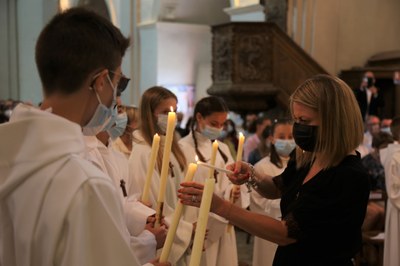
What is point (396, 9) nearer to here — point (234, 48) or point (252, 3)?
point (252, 3)

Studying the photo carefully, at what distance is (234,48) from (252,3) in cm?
268

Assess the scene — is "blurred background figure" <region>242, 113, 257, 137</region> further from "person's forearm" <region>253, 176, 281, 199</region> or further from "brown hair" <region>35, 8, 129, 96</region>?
"brown hair" <region>35, 8, 129, 96</region>

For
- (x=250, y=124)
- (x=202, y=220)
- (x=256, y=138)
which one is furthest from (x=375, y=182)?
(x=202, y=220)

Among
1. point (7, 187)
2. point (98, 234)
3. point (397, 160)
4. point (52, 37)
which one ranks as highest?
point (52, 37)

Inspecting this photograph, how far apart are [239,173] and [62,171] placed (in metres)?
1.37

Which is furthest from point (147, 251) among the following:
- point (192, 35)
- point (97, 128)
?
point (192, 35)

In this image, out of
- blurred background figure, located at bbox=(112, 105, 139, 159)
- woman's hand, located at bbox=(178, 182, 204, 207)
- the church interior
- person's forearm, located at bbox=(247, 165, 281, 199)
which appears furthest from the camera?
the church interior

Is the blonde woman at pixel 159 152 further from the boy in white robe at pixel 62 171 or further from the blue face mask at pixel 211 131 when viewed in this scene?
the boy in white robe at pixel 62 171

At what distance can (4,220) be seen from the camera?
1.27 meters

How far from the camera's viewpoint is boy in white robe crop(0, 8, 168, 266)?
1185mm

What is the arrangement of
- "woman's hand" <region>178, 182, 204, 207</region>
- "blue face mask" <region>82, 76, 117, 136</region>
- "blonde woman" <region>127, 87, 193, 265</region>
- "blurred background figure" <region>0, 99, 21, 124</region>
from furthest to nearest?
"blurred background figure" <region>0, 99, 21, 124</region> < "blonde woman" <region>127, 87, 193, 265</region> < "woman's hand" <region>178, 182, 204, 207</region> < "blue face mask" <region>82, 76, 117, 136</region>

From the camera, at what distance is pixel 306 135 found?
7.16ft

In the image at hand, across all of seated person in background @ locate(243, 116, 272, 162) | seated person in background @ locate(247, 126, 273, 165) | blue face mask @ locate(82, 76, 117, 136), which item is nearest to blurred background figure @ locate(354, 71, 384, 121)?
seated person in background @ locate(243, 116, 272, 162)

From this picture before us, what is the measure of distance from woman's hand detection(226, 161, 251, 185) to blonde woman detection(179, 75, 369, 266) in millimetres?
344
